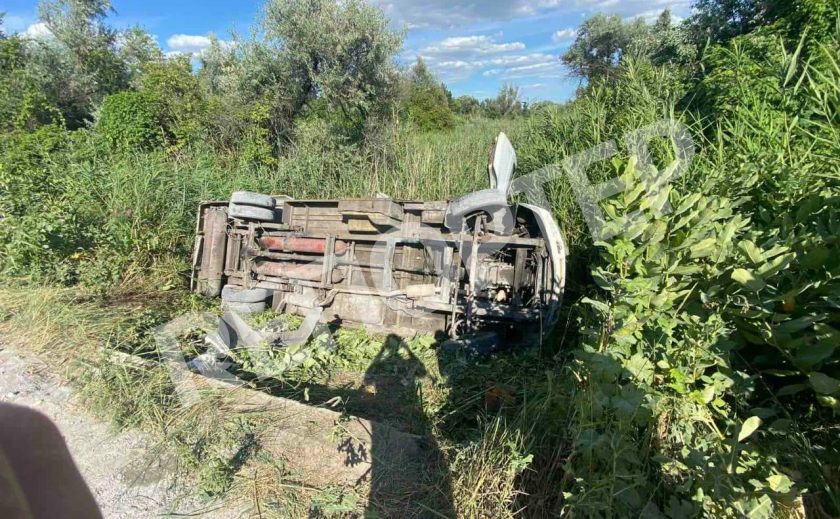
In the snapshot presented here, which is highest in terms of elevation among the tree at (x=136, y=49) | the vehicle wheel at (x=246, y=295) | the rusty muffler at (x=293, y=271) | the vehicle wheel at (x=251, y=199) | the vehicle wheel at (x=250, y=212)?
the tree at (x=136, y=49)

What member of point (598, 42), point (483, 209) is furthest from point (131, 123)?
point (598, 42)

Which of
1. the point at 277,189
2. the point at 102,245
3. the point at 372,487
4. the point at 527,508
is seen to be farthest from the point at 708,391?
the point at 277,189

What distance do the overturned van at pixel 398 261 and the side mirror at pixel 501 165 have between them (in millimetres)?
12

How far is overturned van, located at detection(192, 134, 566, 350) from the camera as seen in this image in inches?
165

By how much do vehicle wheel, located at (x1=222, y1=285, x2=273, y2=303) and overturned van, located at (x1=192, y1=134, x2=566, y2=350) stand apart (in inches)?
0.5

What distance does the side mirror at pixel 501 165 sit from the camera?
4.39 metres

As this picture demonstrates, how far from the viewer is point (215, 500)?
2432mm

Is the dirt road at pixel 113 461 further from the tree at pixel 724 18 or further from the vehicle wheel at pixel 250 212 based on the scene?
the tree at pixel 724 18

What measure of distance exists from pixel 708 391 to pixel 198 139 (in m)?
11.7

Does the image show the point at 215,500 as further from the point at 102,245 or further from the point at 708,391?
the point at 102,245

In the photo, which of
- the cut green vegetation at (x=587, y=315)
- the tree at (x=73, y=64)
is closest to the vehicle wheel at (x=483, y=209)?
the cut green vegetation at (x=587, y=315)

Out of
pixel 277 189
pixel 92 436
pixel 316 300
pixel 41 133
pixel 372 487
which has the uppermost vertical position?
pixel 41 133

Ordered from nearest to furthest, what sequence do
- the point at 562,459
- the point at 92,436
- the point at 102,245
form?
the point at 562,459 → the point at 92,436 → the point at 102,245

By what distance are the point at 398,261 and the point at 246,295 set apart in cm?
201
